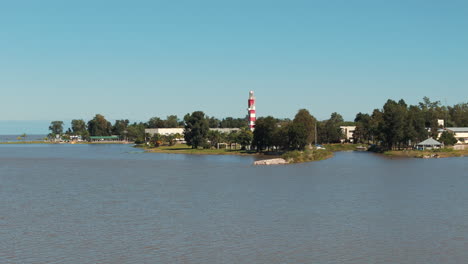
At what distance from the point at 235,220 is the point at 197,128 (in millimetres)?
116122

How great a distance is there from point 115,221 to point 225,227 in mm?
9421

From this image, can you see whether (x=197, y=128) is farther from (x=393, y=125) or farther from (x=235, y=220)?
(x=235, y=220)

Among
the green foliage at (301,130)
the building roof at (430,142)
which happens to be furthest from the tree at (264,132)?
the building roof at (430,142)

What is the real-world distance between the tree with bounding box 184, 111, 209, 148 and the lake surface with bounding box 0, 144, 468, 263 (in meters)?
85.2

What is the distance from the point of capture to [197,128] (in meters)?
156

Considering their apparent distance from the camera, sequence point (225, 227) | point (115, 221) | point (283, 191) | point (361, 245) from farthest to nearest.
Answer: point (283, 191) < point (115, 221) < point (225, 227) < point (361, 245)

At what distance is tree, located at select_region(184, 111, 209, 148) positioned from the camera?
15738cm

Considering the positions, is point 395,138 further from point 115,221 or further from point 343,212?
point 115,221

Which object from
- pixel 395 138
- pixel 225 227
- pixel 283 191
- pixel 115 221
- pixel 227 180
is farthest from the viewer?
pixel 395 138

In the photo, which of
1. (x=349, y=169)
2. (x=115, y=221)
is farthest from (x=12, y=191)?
(x=349, y=169)

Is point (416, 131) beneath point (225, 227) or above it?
above

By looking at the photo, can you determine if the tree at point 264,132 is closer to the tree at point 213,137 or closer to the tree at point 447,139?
the tree at point 213,137

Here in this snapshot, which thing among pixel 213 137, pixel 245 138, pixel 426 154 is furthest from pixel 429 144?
pixel 213 137

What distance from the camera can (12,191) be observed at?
6059cm
